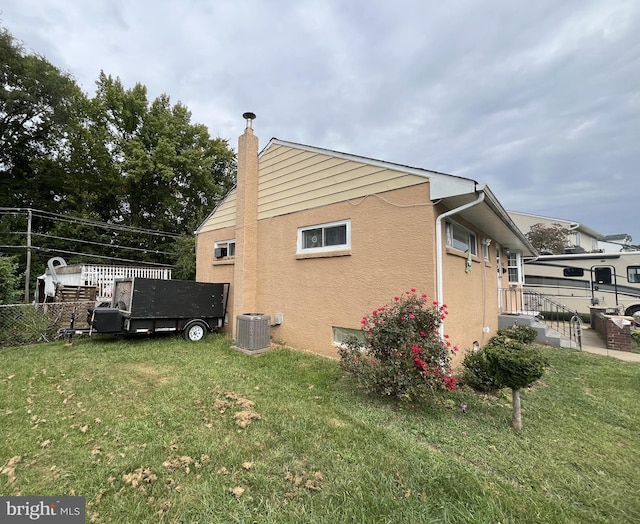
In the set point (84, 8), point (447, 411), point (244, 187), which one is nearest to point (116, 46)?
point (84, 8)

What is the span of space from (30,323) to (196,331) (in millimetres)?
3969

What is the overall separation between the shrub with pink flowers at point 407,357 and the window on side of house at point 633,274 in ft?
47.5

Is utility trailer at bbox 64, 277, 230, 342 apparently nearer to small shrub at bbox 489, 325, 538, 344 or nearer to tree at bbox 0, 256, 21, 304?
tree at bbox 0, 256, 21, 304

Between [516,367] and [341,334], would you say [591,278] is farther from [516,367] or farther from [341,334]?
[516,367]

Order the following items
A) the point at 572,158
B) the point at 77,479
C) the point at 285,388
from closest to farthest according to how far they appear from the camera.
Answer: the point at 77,479 → the point at 285,388 → the point at 572,158

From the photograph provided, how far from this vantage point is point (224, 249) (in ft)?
28.1

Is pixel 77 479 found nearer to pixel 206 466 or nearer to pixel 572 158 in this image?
pixel 206 466

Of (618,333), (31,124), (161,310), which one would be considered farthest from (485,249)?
(31,124)

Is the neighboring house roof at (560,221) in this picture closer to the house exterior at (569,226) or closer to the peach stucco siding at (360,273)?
the house exterior at (569,226)

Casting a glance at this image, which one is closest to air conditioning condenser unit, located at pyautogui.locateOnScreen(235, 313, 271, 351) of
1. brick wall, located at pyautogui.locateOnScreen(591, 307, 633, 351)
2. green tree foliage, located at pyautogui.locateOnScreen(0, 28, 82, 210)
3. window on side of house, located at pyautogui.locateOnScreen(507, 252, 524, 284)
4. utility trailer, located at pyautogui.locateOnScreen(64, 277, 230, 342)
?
utility trailer, located at pyautogui.locateOnScreen(64, 277, 230, 342)

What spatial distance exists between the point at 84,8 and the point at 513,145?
1321 cm

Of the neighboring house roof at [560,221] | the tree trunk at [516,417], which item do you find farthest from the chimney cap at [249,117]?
the neighboring house roof at [560,221]

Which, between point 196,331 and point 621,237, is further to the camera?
point 621,237

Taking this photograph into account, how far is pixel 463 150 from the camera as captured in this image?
949 cm
